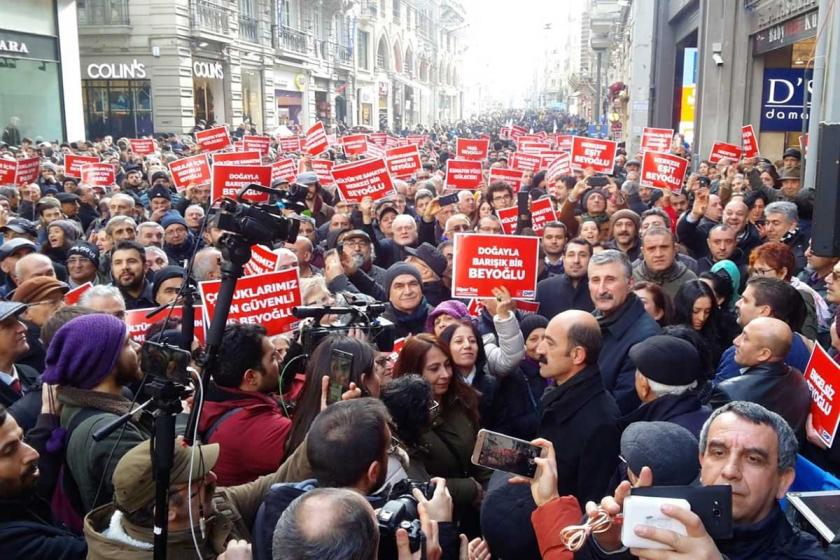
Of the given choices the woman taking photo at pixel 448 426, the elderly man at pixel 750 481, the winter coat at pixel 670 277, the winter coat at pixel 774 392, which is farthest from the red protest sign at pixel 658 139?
the elderly man at pixel 750 481

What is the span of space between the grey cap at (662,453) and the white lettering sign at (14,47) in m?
24.7

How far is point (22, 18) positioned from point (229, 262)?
2449cm

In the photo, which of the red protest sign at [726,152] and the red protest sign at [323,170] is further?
the red protest sign at [323,170]

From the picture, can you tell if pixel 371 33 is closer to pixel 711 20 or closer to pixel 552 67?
pixel 711 20

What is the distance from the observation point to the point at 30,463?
9.34ft

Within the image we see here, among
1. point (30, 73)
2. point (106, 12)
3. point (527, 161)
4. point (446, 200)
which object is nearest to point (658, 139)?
point (527, 161)

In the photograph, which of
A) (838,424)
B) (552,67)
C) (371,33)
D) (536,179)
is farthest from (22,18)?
(552,67)

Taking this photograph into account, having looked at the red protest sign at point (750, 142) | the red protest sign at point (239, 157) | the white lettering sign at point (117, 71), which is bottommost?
the red protest sign at point (239, 157)

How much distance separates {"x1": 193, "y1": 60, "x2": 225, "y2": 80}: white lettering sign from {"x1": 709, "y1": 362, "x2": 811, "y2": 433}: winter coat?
3150cm

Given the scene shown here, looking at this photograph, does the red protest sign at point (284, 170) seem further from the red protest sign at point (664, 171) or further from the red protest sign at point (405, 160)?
the red protest sign at point (664, 171)

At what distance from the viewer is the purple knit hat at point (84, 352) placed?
334 cm

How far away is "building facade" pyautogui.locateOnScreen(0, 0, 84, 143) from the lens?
23688 millimetres

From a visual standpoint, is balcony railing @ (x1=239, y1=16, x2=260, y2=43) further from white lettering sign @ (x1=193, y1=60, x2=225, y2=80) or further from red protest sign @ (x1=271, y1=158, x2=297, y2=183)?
red protest sign @ (x1=271, y1=158, x2=297, y2=183)

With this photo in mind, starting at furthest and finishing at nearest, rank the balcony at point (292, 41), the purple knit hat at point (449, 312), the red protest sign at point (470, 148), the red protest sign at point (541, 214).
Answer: the balcony at point (292, 41) < the red protest sign at point (470, 148) < the red protest sign at point (541, 214) < the purple knit hat at point (449, 312)
